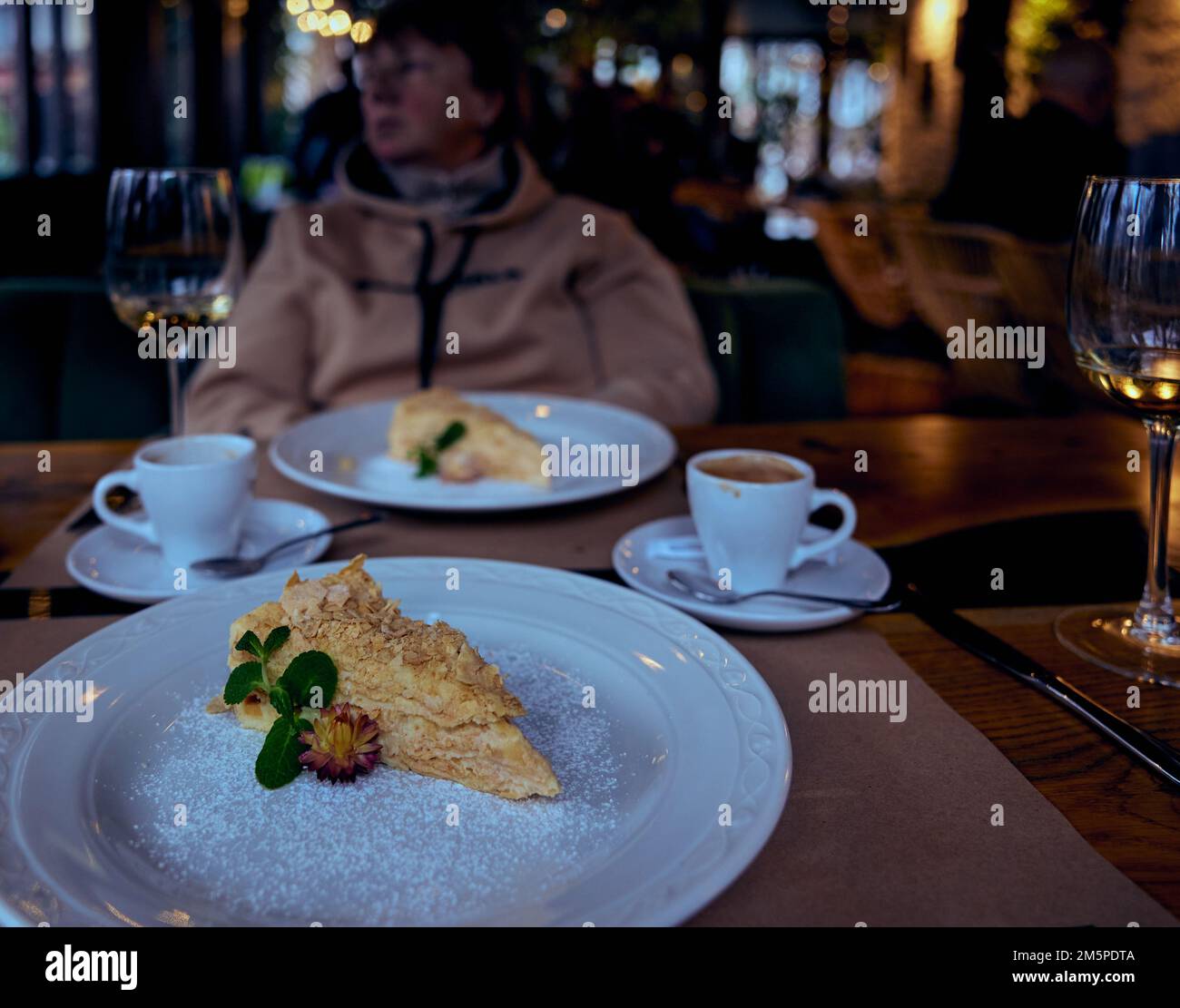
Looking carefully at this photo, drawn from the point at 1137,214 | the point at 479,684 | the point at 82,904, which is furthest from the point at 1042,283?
the point at 82,904

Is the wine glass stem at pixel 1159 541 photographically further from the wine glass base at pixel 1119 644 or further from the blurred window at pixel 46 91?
the blurred window at pixel 46 91

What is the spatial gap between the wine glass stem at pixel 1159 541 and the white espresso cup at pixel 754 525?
0.87 ft

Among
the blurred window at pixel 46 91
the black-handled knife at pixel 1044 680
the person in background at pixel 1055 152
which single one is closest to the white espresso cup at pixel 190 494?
the black-handled knife at pixel 1044 680

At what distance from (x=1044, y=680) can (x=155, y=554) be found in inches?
34.1

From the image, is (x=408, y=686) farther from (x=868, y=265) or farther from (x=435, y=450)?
(x=868, y=265)

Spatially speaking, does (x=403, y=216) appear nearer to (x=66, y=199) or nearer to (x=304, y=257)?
(x=304, y=257)

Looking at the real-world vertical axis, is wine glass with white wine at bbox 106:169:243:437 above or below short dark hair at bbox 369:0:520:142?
below

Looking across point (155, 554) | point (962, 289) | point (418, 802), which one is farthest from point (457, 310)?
point (962, 289)

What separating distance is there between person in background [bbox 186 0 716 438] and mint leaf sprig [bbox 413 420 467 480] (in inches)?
29.5

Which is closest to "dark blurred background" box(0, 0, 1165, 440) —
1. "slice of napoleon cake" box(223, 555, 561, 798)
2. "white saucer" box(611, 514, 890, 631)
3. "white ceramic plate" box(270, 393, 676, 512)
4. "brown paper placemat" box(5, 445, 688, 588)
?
"white ceramic plate" box(270, 393, 676, 512)

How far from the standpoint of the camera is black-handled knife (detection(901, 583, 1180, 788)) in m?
0.70

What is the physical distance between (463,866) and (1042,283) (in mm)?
3876

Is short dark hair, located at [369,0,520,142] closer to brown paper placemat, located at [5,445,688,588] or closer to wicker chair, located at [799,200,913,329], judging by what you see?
brown paper placemat, located at [5,445,688,588]

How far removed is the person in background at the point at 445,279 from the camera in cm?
226
